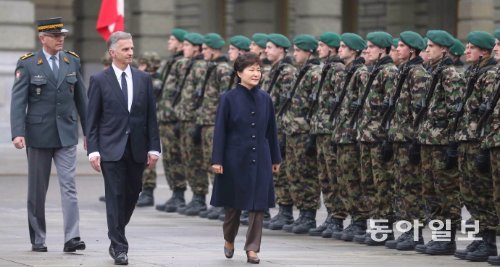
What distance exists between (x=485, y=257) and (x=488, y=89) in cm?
146

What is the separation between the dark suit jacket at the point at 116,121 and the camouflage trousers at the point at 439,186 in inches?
105

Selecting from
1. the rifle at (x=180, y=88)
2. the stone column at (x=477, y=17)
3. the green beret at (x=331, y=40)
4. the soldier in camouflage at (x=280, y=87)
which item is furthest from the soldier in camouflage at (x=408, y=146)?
the stone column at (x=477, y=17)

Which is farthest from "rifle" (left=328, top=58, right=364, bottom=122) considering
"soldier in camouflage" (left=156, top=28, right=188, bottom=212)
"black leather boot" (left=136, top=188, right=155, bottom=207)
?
A: "black leather boot" (left=136, top=188, right=155, bottom=207)

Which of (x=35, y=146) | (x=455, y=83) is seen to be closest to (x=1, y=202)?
(x=35, y=146)

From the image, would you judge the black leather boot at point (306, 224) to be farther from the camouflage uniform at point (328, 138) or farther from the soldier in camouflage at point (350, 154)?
the soldier in camouflage at point (350, 154)

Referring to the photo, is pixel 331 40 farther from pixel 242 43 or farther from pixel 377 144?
pixel 242 43

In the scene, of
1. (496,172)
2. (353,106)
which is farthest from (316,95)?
(496,172)

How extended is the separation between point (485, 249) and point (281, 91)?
13.6 ft

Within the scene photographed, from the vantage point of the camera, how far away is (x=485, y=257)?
47.4 ft

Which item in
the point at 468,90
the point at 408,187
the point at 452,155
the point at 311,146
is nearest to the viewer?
the point at 468,90

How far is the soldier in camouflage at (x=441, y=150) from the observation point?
14.9 meters

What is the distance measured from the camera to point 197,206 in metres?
19.9

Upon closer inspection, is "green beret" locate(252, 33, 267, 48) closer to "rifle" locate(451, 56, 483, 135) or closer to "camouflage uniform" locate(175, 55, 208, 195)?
"camouflage uniform" locate(175, 55, 208, 195)

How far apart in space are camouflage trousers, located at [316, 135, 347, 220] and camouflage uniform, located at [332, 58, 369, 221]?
268 millimetres
